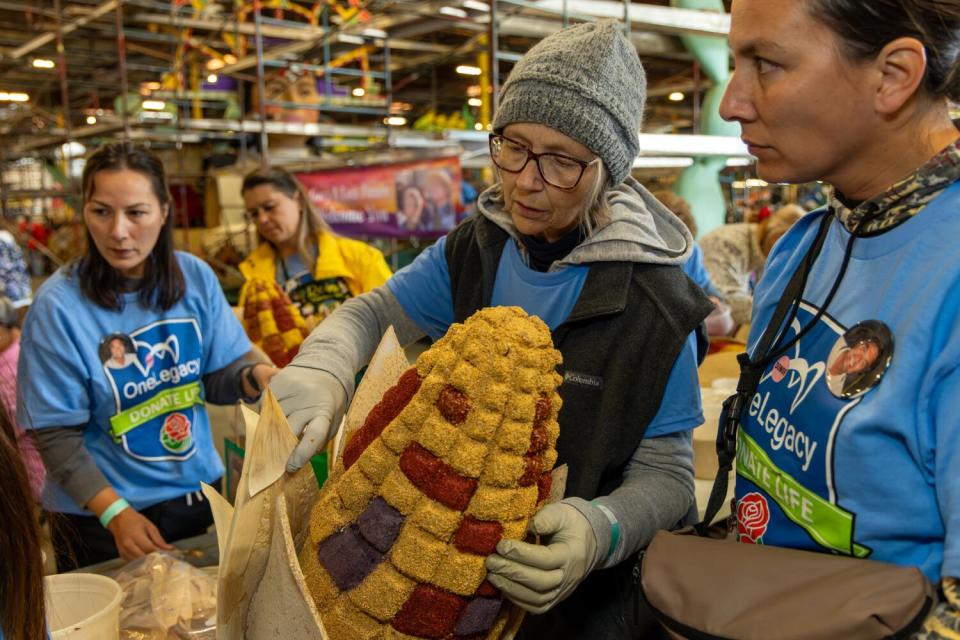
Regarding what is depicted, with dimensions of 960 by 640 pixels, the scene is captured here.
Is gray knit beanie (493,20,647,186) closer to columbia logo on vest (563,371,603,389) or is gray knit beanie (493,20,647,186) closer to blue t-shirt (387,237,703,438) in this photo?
blue t-shirt (387,237,703,438)

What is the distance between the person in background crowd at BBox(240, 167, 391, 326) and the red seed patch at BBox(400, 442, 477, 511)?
86.9 inches

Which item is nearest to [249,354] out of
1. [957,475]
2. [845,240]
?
[845,240]

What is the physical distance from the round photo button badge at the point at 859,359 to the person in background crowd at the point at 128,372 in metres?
1.42

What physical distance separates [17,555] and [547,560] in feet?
1.77

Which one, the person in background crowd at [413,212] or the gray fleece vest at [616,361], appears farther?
the person in background crowd at [413,212]

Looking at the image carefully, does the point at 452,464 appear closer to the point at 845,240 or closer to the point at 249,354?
the point at 845,240

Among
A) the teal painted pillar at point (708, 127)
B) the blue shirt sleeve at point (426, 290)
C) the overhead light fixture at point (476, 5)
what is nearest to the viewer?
the blue shirt sleeve at point (426, 290)

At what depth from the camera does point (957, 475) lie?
2.17 ft

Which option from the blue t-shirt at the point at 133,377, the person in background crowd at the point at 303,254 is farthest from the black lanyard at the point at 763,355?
Answer: the person in background crowd at the point at 303,254

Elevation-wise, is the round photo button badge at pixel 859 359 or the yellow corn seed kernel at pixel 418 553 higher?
the round photo button badge at pixel 859 359

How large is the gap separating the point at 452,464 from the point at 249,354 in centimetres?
147

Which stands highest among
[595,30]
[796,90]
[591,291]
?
[595,30]

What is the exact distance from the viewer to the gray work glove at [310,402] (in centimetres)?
101

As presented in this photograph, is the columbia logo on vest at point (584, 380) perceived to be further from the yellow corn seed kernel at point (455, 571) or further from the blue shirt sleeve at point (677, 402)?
the yellow corn seed kernel at point (455, 571)
